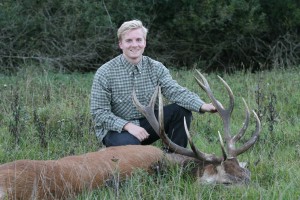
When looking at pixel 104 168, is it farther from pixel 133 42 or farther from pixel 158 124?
pixel 133 42

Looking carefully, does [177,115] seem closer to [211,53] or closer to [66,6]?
[66,6]

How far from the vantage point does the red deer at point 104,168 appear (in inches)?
163

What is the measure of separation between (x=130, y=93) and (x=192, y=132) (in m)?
1.17

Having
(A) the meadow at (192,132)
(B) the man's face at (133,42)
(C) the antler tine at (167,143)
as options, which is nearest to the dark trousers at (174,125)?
(A) the meadow at (192,132)

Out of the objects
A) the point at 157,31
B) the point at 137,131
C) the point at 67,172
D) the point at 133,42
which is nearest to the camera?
the point at 67,172

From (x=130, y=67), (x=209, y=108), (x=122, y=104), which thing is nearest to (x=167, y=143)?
(x=209, y=108)

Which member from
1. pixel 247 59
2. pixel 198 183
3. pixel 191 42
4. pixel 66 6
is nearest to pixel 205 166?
pixel 198 183

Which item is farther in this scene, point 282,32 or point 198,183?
point 282,32

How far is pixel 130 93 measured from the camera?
621 centimetres

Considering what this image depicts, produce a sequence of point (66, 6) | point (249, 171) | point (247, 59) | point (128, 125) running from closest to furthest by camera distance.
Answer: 1. point (249, 171)
2. point (128, 125)
3. point (66, 6)
4. point (247, 59)

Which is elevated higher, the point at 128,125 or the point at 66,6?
the point at 66,6

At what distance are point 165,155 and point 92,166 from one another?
815mm

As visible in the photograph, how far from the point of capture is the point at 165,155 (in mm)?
5293

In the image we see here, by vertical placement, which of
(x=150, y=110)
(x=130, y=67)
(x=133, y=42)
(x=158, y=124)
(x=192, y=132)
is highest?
(x=133, y=42)
